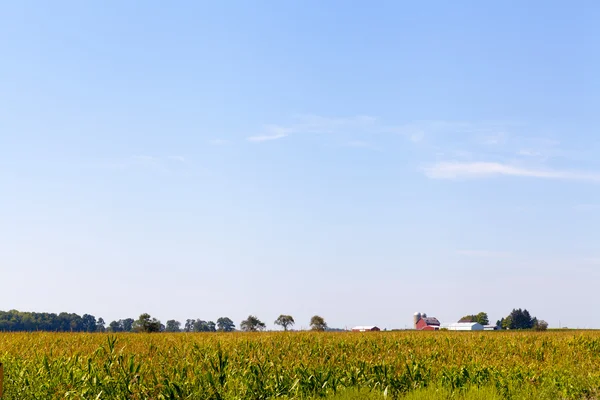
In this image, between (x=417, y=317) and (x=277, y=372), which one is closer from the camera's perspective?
(x=277, y=372)

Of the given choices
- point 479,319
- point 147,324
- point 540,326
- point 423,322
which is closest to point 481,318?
point 479,319

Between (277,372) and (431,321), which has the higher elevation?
(431,321)

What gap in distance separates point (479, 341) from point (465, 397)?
15159 millimetres

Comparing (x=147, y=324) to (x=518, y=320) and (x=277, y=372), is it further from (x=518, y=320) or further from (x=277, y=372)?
(x=518, y=320)

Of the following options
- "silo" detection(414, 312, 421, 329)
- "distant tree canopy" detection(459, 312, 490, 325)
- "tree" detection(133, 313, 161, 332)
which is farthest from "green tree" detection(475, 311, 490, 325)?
"tree" detection(133, 313, 161, 332)

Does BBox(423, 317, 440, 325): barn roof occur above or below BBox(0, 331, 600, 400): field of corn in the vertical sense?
above

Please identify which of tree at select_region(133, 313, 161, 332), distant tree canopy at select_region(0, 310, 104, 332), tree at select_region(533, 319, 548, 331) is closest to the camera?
tree at select_region(133, 313, 161, 332)

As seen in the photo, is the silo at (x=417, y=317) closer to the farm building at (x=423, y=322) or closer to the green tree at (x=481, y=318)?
the farm building at (x=423, y=322)

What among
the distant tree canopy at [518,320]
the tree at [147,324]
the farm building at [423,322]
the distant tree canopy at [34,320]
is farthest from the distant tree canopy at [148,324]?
the distant tree canopy at [518,320]

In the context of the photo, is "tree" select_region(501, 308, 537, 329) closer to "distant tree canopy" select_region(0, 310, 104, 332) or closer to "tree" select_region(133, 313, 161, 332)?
"distant tree canopy" select_region(0, 310, 104, 332)

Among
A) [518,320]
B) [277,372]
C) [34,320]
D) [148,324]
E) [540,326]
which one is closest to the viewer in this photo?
[277,372]

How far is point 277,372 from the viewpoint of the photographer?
46.0 feet

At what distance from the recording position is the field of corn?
12.8 m

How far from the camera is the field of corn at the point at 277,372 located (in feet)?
42.0
